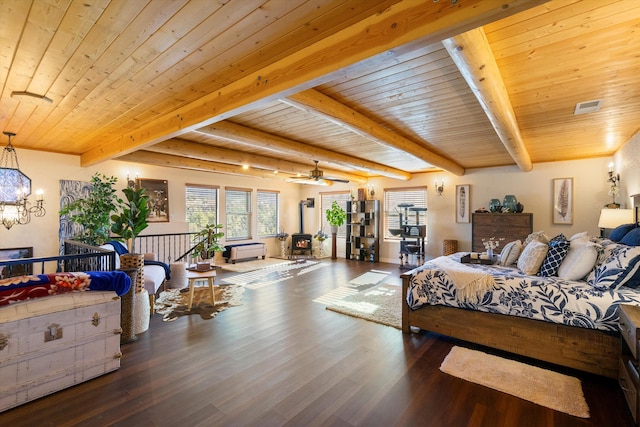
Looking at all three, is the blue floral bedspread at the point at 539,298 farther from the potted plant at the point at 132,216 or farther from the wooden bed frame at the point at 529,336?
the potted plant at the point at 132,216

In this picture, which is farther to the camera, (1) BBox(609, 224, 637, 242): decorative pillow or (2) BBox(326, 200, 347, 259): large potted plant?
(2) BBox(326, 200, 347, 259): large potted plant

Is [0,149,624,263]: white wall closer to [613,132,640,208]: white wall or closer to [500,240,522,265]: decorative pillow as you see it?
[613,132,640,208]: white wall

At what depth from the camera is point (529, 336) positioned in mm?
2643

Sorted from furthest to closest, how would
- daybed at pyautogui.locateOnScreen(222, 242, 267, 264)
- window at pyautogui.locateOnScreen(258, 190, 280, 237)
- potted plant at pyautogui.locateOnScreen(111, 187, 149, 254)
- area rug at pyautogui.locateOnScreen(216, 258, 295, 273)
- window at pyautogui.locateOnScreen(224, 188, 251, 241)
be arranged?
window at pyautogui.locateOnScreen(258, 190, 280, 237), window at pyautogui.locateOnScreen(224, 188, 251, 241), daybed at pyautogui.locateOnScreen(222, 242, 267, 264), area rug at pyautogui.locateOnScreen(216, 258, 295, 273), potted plant at pyautogui.locateOnScreen(111, 187, 149, 254)

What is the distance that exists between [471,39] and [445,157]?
4.50 metres

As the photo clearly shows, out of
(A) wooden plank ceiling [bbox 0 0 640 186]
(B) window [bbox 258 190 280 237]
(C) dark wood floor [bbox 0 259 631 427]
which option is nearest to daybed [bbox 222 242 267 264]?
(B) window [bbox 258 190 280 237]

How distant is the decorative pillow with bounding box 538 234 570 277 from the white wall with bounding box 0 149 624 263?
1917mm

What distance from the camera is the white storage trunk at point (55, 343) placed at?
2041 mm

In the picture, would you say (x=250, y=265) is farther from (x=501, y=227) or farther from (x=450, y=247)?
(x=501, y=227)

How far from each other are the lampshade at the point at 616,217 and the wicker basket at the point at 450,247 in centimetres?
322

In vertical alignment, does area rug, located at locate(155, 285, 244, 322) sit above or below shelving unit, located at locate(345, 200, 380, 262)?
below

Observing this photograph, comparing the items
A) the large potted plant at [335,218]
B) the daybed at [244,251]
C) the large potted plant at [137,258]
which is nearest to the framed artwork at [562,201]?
the large potted plant at [335,218]

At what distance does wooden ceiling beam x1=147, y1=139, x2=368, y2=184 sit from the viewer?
4492mm

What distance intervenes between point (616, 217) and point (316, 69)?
4700 millimetres
